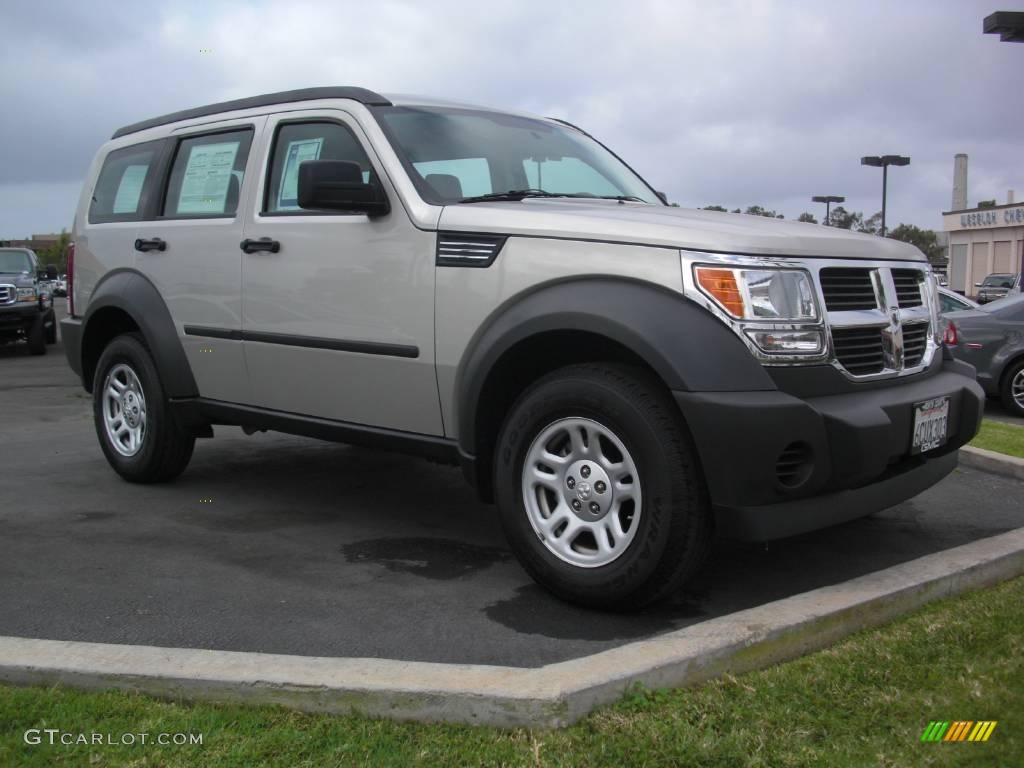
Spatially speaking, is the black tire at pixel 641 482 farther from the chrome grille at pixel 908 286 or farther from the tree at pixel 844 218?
the tree at pixel 844 218

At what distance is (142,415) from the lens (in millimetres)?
5910

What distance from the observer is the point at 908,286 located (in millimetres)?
4172

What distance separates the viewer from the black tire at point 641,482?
11.3 feet

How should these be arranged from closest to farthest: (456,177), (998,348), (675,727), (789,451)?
(675,727) < (789,451) < (456,177) < (998,348)

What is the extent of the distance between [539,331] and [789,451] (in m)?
0.97

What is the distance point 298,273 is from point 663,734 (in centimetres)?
286

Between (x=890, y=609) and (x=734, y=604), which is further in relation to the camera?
(x=734, y=604)

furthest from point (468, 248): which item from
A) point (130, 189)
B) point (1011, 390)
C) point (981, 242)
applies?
point (981, 242)

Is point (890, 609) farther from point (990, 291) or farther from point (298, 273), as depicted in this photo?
point (990, 291)

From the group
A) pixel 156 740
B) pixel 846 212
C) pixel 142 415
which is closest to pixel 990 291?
pixel 846 212

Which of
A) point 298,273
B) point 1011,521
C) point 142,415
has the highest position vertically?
point 298,273

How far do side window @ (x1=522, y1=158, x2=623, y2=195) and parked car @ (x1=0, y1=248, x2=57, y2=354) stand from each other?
14231mm

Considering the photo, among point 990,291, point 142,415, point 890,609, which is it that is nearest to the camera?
point 890,609

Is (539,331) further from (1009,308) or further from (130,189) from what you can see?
(1009,308)
